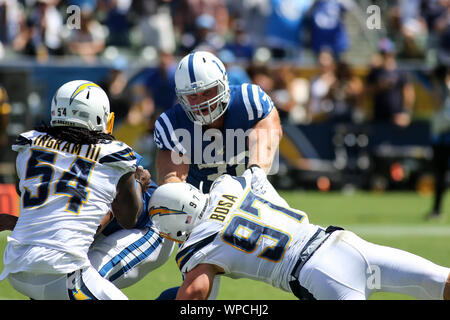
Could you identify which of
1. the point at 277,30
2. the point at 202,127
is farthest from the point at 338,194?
the point at 202,127

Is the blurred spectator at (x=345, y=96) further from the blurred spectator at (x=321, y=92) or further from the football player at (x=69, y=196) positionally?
the football player at (x=69, y=196)

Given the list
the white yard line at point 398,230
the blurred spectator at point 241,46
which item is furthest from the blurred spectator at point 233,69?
the white yard line at point 398,230

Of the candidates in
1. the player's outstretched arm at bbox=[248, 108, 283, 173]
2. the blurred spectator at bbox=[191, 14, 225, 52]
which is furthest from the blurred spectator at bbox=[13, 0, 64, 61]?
the player's outstretched arm at bbox=[248, 108, 283, 173]

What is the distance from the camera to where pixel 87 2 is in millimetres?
13453

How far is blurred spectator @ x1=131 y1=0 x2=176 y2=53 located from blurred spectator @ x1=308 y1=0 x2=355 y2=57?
2608mm

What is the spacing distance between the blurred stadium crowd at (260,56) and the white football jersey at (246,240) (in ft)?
22.0

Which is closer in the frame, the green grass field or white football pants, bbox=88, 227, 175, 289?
white football pants, bbox=88, 227, 175, 289

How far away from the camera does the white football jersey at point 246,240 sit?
3742mm

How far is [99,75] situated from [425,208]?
5561 mm

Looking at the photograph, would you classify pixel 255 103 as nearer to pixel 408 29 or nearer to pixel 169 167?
pixel 169 167

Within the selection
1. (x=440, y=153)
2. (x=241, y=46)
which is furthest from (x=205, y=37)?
(x=440, y=153)

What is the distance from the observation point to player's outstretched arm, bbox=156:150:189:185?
4992 millimetres

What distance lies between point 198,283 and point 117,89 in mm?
A: 8268

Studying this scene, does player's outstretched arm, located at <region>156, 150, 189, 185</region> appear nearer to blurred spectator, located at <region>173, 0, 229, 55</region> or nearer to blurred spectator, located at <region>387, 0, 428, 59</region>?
blurred spectator, located at <region>173, 0, 229, 55</region>
